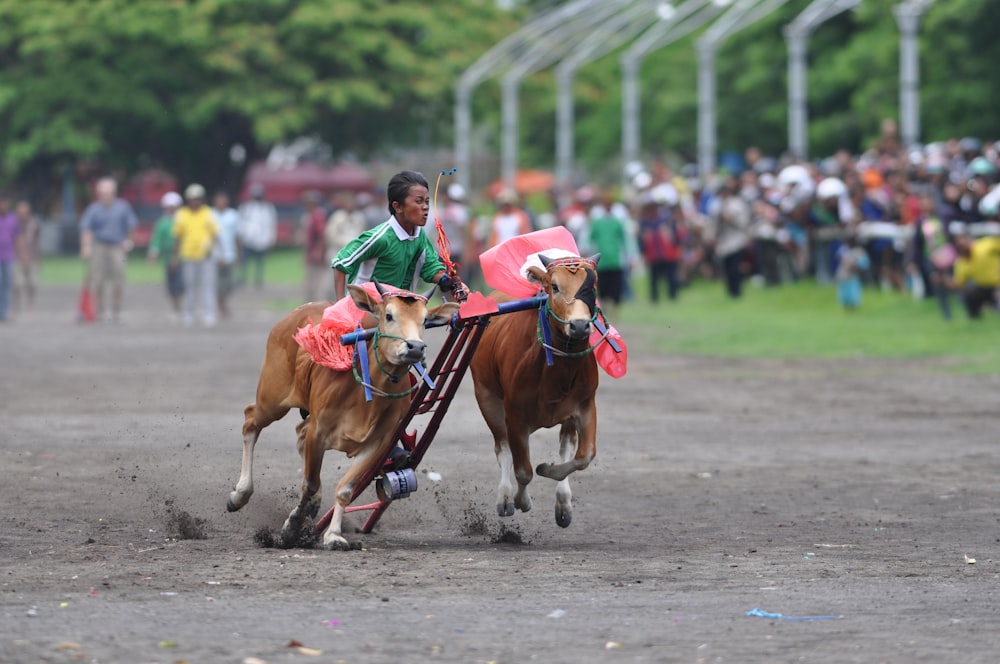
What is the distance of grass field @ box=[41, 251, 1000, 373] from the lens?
20.8 meters

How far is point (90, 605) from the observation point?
298 inches

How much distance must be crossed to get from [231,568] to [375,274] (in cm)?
189

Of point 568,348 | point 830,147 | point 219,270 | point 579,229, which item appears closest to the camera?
point 568,348

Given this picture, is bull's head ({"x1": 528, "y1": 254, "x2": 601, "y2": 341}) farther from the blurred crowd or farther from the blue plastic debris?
the blurred crowd

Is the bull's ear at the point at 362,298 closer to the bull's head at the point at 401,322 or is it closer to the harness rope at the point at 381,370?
the bull's head at the point at 401,322

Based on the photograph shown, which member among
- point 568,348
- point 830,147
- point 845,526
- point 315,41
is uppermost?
point 315,41

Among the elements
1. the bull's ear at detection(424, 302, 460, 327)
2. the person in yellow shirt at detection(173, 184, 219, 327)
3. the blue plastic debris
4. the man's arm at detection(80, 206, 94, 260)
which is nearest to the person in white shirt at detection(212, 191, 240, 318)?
the person in yellow shirt at detection(173, 184, 219, 327)

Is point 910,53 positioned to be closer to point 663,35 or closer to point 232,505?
point 663,35

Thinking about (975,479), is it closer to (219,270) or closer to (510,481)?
(510,481)

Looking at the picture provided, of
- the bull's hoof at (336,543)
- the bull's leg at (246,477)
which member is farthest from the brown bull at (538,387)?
the bull's leg at (246,477)

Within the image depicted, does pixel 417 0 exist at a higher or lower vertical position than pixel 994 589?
higher

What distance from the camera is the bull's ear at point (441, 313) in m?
8.98

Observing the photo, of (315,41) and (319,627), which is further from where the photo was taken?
(315,41)

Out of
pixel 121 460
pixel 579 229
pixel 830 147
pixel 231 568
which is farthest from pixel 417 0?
pixel 231 568
